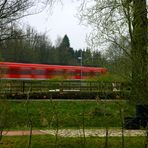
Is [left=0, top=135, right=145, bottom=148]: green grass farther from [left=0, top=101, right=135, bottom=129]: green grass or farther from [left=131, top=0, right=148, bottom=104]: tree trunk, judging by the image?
[left=131, top=0, right=148, bottom=104]: tree trunk

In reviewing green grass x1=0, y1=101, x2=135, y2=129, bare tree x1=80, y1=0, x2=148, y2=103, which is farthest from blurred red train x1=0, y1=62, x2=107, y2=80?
bare tree x1=80, y1=0, x2=148, y2=103

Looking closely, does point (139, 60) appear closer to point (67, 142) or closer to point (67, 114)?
point (67, 142)

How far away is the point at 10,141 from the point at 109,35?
Answer: 5710mm

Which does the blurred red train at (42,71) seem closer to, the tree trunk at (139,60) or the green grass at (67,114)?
the green grass at (67,114)

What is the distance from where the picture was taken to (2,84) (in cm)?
1000

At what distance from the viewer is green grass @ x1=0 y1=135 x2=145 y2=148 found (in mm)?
12492

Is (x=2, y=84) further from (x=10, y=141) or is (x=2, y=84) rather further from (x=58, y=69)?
(x=58, y=69)

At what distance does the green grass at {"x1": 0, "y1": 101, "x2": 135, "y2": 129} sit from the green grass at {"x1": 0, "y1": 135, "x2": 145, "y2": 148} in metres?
0.76

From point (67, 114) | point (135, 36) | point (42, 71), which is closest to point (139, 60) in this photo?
point (135, 36)

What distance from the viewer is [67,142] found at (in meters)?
13.1

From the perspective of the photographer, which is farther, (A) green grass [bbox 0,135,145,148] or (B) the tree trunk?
(A) green grass [bbox 0,135,145,148]

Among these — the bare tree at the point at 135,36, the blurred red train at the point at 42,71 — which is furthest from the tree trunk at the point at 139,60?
the blurred red train at the point at 42,71

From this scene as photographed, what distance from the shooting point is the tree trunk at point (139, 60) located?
40.1 ft

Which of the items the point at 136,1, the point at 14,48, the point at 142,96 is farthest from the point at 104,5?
the point at 14,48
